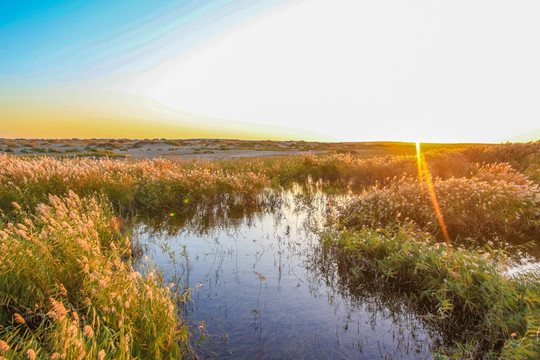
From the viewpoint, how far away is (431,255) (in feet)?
18.9

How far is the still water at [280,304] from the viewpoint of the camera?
4379 mm

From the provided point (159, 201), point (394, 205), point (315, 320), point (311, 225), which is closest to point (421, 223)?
point (394, 205)

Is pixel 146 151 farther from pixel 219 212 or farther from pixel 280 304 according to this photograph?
pixel 280 304

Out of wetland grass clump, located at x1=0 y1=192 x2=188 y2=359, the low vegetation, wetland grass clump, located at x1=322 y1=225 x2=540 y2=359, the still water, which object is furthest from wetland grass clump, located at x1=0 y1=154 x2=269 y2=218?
wetland grass clump, located at x1=322 y1=225 x2=540 y2=359

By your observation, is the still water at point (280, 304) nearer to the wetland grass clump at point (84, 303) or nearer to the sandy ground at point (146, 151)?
the wetland grass clump at point (84, 303)

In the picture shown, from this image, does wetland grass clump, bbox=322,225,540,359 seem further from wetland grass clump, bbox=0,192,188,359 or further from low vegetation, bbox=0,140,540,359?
wetland grass clump, bbox=0,192,188,359

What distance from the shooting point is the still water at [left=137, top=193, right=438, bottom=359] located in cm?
438

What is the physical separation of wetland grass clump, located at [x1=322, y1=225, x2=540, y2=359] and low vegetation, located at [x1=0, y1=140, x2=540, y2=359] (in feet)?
0.08

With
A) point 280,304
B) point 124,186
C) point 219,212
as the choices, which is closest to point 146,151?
point 124,186

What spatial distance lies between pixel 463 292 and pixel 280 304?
113 inches

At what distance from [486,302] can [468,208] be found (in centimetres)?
573

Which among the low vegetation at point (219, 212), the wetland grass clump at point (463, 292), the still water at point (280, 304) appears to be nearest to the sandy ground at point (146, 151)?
the low vegetation at point (219, 212)

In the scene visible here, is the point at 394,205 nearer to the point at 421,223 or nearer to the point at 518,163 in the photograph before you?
the point at 421,223

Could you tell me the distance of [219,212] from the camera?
40.5ft
